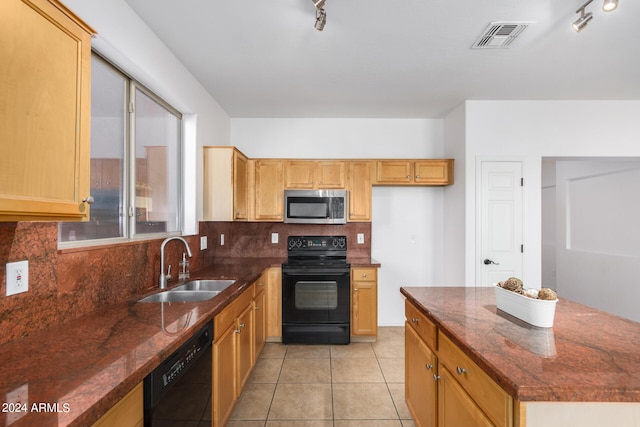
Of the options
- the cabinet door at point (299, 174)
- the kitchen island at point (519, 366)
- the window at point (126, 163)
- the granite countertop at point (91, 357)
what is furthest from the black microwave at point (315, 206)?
Answer: the granite countertop at point (91, 357)

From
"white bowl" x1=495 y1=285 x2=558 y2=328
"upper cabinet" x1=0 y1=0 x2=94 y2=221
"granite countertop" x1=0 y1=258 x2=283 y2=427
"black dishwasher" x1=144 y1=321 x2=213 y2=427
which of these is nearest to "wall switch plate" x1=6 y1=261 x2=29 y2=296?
"granite countertop" x1=0 y1=258 x2=283 y2=427

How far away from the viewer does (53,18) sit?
1009 mm

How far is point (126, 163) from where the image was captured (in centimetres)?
202

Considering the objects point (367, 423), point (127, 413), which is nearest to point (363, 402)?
point (367, 423)

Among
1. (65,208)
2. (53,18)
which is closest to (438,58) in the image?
(53,18)

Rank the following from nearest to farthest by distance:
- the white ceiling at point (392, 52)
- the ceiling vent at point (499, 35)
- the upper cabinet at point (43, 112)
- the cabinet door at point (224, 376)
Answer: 1. the upper cabinet at point (43, 112)
2. the cabinet door at point (224, 376)
3. the white ceiling at point (392, 52)
4. the ceiling vent at point (499, 35)

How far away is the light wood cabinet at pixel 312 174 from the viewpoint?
3490 mm

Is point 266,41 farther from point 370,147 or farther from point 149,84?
point 370,147

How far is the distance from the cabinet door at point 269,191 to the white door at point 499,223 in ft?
7.23

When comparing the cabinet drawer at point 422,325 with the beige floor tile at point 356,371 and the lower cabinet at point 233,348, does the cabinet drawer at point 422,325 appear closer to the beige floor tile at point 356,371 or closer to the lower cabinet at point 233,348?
the beige floor tile at point 356,371

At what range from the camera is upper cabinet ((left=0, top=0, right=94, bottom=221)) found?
0.87 meters

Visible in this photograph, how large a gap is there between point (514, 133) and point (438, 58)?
4.90 feet

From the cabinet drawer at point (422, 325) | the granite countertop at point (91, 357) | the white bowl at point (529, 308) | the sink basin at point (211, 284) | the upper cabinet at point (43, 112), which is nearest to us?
the granite countertop at point (91, 357)

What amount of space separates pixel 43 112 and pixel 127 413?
1006mm
